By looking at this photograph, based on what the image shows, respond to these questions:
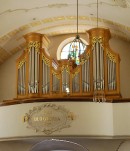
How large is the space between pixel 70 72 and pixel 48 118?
2.10m

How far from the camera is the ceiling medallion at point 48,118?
9.26 meters

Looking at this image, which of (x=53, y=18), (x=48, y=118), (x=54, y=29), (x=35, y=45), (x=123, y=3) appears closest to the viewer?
(x=123, y=3)

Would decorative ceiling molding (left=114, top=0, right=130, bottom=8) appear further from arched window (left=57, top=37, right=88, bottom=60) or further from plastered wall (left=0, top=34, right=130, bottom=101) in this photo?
arched window (left=57, top=37, right=88, bottom=60)

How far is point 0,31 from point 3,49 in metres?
1.14

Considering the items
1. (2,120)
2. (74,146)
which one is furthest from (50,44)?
(74,146)

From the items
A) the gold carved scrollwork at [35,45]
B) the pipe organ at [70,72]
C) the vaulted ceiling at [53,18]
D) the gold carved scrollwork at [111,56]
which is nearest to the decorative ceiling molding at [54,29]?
the vaulted ceiling at [53,18]

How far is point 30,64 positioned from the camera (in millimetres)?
11227

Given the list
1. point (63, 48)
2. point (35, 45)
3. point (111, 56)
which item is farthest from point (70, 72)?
point (63, 48)

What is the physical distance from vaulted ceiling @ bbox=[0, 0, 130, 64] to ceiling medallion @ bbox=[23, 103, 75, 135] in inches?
123

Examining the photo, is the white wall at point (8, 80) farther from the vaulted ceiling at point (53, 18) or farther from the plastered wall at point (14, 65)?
the vaulted ceiling at point (53, 18)

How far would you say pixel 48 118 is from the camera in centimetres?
934

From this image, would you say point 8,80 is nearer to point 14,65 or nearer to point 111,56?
point 14,65

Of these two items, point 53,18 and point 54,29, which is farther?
point 54,29

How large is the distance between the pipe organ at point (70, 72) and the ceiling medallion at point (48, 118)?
1.20 metres
